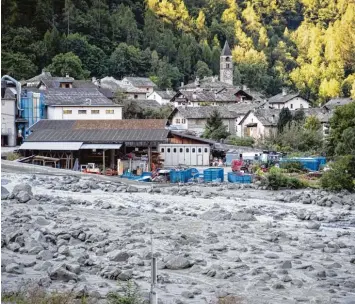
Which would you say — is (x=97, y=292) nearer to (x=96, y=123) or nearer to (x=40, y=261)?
(x=40, y=261)

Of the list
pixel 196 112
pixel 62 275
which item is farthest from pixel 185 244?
pixel 196 112

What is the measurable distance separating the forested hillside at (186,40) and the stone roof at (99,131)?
19.3 m

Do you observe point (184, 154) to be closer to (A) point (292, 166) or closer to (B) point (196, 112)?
(A) point (292, 166)

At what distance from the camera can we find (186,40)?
3228 inches

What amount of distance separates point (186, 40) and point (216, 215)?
65.3 meters

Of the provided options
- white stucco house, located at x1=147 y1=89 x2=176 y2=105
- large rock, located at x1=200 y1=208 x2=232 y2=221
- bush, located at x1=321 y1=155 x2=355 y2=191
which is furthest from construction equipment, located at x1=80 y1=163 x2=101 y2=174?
white stucco house, located at x1=147 y1=89 x2=176 y2=105

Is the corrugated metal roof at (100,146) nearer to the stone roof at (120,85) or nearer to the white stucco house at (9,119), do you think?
the white stucco house at (9,119)

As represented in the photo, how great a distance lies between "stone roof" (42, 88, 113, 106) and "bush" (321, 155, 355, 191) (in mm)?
16565

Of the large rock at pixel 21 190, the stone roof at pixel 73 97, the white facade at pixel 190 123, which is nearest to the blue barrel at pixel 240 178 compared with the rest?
the large rock at pixel 21 190

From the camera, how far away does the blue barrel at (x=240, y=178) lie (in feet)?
90.5

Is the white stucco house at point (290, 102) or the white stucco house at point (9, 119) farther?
the white stucco house at point (290, 102)

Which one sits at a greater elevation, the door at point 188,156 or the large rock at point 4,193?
the door at point 188,156

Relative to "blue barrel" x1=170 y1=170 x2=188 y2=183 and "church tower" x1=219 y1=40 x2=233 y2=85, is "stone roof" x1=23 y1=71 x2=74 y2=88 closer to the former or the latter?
"blue barrel" x1=170 y1=170 x2=188 y2=183

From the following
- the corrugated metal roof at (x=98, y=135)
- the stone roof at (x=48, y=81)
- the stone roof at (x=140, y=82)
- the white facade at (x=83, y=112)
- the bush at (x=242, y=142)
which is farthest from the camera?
the stone roof at (x=140, y=82)
